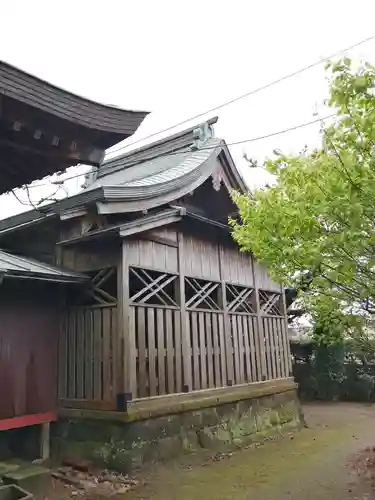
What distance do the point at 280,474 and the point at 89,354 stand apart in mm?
3846

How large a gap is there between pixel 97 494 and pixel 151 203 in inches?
189

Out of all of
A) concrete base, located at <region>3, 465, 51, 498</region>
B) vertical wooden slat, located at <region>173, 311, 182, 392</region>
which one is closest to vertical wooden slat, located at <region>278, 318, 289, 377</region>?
vertical wooden slat, located at <region>173, 311, 182, 392</region>

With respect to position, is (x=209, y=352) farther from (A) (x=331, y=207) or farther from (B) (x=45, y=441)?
(A) (x=331, y=207)

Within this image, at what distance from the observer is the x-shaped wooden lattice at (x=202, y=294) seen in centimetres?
980

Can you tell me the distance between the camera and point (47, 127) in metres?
4.21

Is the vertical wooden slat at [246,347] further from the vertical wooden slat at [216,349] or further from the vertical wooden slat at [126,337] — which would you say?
the vertical wooden slat at [126,337]

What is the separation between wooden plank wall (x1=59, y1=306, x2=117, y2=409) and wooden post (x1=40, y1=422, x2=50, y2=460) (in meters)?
0.52

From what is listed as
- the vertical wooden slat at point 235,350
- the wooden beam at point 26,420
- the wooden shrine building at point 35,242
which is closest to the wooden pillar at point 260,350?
the vertical wooden slat at point 235,350

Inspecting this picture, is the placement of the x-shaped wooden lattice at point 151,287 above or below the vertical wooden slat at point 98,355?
above

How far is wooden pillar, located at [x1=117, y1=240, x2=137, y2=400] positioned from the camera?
7812 mm

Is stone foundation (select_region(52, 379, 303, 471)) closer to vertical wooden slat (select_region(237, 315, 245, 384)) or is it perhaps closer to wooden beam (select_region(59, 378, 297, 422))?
wooden beam (select_region(59, 378, 297, 422))

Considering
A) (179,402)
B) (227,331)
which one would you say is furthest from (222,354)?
(179,402)

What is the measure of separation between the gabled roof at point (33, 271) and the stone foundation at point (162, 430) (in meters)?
2.33

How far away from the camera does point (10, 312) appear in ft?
25.8
